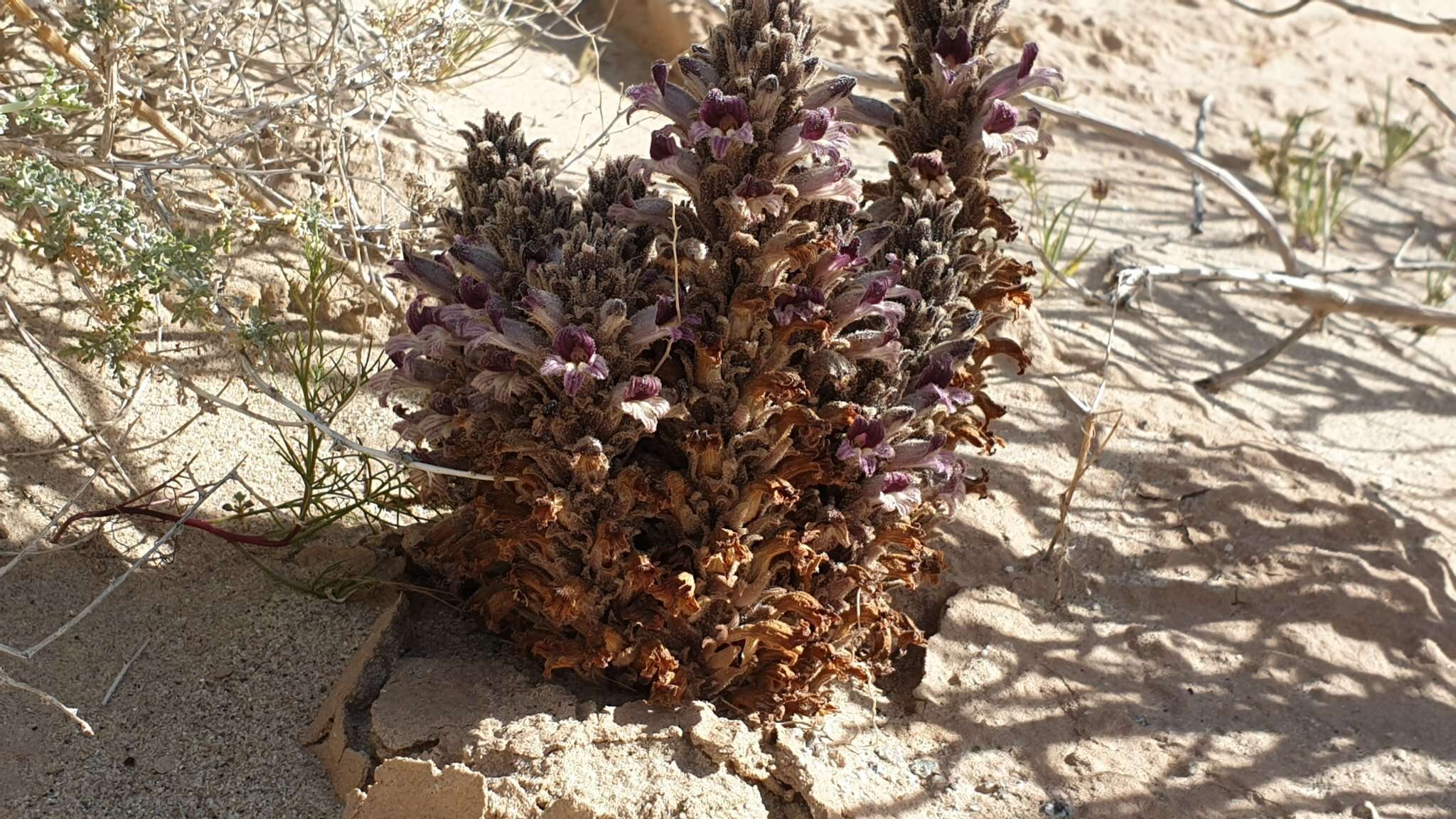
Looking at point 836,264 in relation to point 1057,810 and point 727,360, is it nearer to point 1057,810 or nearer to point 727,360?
point 727,360

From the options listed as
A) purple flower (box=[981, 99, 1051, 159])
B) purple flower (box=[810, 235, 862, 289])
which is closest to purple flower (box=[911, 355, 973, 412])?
purple flower (box=[810, 235, 862, 289])

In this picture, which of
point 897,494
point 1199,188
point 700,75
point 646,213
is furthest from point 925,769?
point 1199,188

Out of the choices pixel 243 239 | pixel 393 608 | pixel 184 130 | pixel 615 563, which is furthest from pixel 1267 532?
pixel 184 130

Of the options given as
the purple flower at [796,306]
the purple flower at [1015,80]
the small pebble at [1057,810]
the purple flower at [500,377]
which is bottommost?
the small pebble at [1057,810]

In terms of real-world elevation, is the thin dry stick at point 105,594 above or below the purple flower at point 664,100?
below

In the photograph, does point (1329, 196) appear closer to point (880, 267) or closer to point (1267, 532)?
point (1267, 532)

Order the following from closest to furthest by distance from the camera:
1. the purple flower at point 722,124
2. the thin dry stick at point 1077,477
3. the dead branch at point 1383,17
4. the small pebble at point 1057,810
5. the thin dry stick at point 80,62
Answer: the purple flower at point 722,124, the small pebble at point 1057,810, the thin dry stick at point 80,62, the thin dry stick at point 1077,477, the dead branch at point 1383,17

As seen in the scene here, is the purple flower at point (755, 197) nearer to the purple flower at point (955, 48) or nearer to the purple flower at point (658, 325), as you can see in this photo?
the purple flower at point (658, 325)

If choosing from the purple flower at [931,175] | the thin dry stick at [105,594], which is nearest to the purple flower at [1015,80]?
the purple flower at [931,175]
